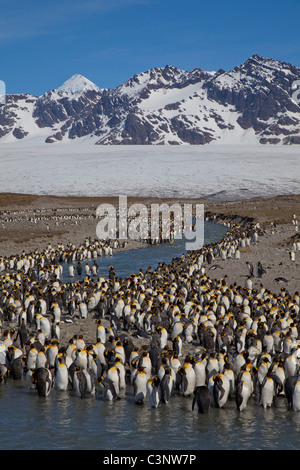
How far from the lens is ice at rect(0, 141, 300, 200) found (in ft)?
321

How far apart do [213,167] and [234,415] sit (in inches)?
4251

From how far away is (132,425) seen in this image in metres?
9.52

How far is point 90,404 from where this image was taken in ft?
34.4

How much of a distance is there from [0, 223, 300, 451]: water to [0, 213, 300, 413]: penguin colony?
23 centimetres

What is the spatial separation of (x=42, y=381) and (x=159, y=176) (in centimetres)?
10138

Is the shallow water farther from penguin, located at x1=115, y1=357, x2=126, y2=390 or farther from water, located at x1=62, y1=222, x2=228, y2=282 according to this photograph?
water, located at x1=62, y1=222, x2=228, y2=282

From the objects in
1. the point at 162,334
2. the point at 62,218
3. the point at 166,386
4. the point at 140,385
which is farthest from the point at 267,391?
the point at 62,218

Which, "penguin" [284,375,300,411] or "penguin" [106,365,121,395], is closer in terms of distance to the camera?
"penguin" [284,375,300,411]

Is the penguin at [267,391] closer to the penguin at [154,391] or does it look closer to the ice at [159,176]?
the penguin at [154,391]

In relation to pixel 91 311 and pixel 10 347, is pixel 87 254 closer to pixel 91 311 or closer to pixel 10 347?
pixel 91 311

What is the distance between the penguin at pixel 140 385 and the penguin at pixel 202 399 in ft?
3.69

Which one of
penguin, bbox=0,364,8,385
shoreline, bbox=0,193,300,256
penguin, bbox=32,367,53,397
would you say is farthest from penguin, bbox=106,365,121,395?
shoreline, bbox=0,193,300,256
